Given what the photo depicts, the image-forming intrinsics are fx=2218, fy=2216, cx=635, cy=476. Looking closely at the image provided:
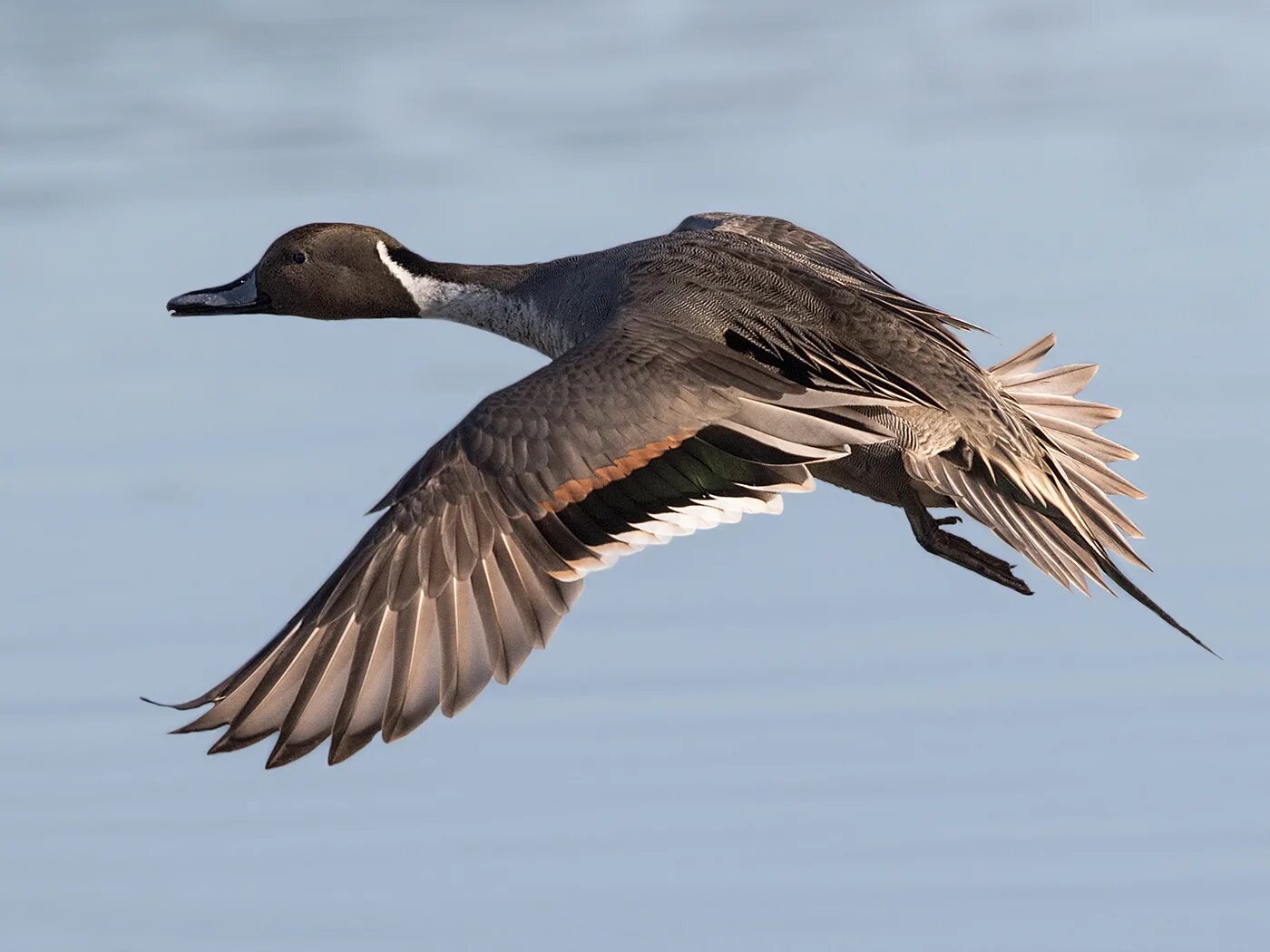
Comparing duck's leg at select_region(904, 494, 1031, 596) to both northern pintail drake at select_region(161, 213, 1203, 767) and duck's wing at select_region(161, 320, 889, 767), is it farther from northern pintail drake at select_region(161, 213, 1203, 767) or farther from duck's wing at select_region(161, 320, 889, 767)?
duck's wing at select_region(161, 320, 889, 767)

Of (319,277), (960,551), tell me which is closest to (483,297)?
(319,277)

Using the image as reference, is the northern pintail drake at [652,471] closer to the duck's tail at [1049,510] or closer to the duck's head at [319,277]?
the duck's tail at [1049,510]

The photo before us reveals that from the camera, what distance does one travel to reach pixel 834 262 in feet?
21.4

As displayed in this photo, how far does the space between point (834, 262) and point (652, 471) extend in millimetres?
1607

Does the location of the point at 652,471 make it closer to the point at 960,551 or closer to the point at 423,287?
the point at 960,551

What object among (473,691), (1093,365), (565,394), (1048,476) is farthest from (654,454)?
(1093,365)

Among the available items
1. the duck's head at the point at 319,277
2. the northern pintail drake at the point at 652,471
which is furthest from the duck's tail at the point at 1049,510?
the duck's head at the point at 319,277

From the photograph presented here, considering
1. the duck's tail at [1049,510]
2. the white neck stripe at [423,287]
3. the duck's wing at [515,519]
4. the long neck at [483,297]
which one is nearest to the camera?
the duck's wing at [515,519]

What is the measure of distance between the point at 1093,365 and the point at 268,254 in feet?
8.63

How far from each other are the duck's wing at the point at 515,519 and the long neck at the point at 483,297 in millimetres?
1165

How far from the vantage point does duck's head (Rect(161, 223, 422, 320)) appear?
23.4 feet

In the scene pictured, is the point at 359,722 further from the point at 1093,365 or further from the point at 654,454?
the point at 1093,365

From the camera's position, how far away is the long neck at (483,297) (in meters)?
6.61

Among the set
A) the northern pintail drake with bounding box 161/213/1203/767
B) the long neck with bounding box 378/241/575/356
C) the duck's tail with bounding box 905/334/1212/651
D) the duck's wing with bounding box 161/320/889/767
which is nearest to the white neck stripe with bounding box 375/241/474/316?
the long neck with bounding box 378/241/575/356
